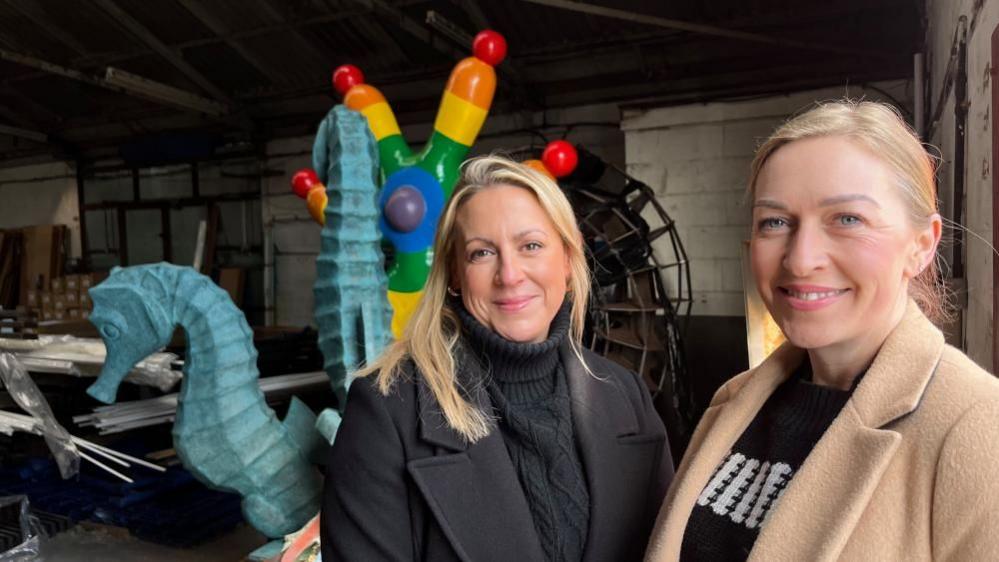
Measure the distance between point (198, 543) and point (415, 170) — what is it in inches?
94.0

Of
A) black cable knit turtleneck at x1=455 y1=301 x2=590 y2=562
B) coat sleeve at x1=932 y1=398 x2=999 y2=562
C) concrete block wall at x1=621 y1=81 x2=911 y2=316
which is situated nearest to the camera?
coat sleeve at x1=932 y1=398 x2=999 y2=562

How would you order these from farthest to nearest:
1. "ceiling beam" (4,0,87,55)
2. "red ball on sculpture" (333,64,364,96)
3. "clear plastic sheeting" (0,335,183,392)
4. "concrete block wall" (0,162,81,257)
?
"concrete block wall" (0,162,81,257)
"ceiling beam" (4,0,87,55)
"red ball on sculpture" (333,64,364,96)
"clear plastic sheeting" (0,335,183,392)

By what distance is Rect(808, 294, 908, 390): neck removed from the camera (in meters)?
0.79

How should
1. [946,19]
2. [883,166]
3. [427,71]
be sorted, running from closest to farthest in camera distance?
[883,166]
[946,19]
[427,71]

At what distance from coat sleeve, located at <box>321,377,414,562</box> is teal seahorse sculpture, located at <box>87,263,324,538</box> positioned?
1.66 metres

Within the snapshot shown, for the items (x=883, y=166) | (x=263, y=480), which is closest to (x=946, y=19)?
(x=883, y=166)

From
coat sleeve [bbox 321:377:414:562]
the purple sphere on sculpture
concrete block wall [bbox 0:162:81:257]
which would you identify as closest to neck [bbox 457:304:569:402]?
coat sleeve [bbox 321:377:414:562]

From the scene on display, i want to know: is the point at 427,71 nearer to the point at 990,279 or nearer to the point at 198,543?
the point at 198,543

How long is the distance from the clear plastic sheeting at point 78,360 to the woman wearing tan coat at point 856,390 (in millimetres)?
2960

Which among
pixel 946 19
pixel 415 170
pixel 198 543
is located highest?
pixel 946 19

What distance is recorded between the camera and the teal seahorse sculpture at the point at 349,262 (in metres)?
2.96

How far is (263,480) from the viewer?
2578 mm

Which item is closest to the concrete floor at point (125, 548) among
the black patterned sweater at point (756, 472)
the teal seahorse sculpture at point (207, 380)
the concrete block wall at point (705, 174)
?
the teal seahorse sculpture at point (207, 380)

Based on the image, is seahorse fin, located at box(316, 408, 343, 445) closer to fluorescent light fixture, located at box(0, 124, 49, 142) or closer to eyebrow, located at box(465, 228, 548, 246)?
eyebrow, located at box(465, 228, 548, 246)
